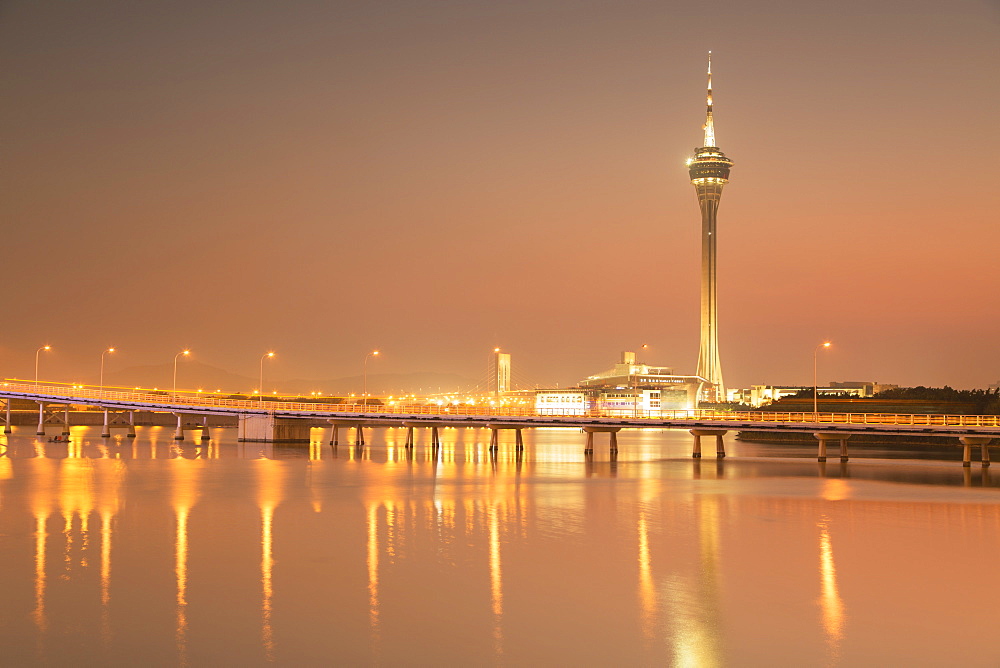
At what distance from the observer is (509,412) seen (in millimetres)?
99125

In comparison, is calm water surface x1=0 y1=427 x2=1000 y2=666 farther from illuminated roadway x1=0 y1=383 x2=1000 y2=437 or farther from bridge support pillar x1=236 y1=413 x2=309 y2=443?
bridge support pillar x1=236 y1=413 x2=309 y2=443

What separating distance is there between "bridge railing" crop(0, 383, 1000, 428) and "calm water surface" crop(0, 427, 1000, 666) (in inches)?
924

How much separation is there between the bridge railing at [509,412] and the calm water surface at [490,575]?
23481 mm

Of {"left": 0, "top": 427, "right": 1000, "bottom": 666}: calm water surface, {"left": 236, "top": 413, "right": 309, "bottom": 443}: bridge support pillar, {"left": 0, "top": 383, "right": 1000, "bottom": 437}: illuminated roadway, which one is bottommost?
{"left": 0, "top": 427, "right": 1000, "bottom": 666}: calm water surface

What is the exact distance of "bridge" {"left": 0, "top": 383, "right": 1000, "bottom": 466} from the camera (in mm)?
71875

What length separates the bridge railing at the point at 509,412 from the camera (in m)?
73.7

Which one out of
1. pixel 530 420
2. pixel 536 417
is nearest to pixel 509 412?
pixel 536 417

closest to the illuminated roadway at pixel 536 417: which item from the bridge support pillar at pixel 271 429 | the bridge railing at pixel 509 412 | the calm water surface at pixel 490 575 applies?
the bridge railing at pixel 509 412

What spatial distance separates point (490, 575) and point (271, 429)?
2970 inches

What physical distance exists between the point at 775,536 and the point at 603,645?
1658 centimetres

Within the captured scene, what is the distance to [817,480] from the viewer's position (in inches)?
2361

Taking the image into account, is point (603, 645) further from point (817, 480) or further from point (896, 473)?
point (896, 473)

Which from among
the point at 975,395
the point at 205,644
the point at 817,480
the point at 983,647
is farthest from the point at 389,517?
the point at 975,395

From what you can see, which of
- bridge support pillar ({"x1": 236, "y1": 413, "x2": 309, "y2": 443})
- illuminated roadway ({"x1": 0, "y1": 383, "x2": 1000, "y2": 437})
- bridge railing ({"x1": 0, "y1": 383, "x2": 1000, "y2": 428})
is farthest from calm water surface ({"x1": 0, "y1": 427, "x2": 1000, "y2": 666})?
bridge support pillar ({"x1": 236, "y1": 413, "x2": 309, "y2": 443})
